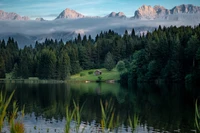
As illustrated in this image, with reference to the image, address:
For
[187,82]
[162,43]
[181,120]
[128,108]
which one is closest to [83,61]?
[162,43]

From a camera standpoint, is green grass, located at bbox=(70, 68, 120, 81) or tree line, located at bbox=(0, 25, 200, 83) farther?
green grass, located at bbox=(70, 68, 120, 81)

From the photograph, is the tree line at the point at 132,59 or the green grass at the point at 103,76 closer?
the tree line at the point at 132,59

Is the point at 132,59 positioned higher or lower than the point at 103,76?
higher

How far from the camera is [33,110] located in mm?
49438

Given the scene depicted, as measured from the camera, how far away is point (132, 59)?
142m

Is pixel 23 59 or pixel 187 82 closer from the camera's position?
pixel 187 82

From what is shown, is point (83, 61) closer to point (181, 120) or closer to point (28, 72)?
point (28, 72)

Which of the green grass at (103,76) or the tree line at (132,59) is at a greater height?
the tree line at (132,59)

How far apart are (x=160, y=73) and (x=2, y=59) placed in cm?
8001

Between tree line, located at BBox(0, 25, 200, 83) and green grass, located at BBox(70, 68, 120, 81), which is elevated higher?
tree line, located at BBox(0, 25, 200, 83)

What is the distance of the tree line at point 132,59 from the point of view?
11331 centimetres

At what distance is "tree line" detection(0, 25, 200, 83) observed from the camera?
372 ft

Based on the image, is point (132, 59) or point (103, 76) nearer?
point (132, 59)

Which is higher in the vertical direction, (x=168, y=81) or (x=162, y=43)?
(x=162, y=43)
